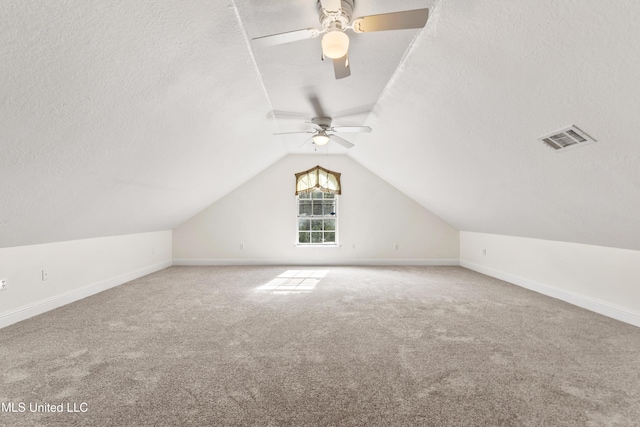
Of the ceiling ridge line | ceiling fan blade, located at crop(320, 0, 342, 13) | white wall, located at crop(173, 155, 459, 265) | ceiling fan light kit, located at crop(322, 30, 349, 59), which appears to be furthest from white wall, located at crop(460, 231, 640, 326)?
the ceiling ridge line

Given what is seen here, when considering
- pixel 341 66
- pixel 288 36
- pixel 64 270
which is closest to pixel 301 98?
pixel 341 66

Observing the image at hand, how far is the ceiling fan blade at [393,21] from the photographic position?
1511mm

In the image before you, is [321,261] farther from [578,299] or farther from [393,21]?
[393,21]

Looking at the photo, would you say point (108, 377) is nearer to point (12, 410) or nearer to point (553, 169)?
point (12, 410)

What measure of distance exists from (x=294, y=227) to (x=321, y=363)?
449 cm

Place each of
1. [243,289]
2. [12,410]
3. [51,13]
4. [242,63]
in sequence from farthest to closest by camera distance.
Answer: [243,289] < [242,63] < [12,410] < [51,13]

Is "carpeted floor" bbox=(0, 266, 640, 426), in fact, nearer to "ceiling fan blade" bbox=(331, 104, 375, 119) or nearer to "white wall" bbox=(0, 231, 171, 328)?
"white wall" bbox=(0, 231, 171, 328)

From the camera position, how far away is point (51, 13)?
133cm

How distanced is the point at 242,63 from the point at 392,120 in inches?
76.9

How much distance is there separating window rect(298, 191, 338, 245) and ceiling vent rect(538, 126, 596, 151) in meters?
4.55

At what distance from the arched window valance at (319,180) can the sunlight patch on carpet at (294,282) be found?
1832 mm

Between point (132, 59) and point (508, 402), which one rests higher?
point (132, 59)

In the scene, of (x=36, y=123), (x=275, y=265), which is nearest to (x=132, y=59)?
(x=36, y=123)

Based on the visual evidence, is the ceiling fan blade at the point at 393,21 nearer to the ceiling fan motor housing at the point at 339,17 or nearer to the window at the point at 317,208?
the ceiling fan motor housing at the point at 339,17
